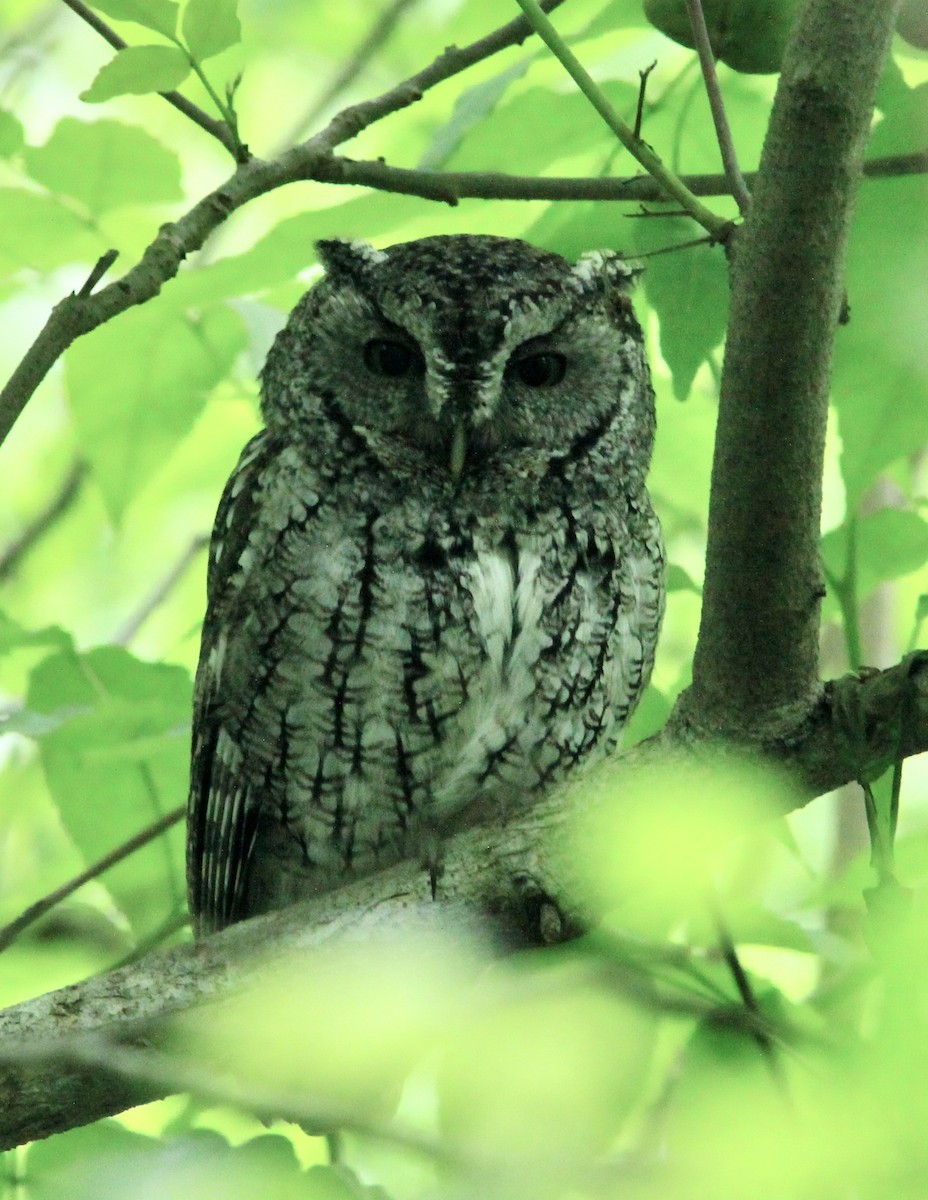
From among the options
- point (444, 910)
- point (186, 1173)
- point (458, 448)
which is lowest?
point (186, 1173)

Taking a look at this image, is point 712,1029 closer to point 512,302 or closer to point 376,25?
point 512,302

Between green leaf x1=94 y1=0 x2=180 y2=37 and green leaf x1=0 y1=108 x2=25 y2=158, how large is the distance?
0.28m

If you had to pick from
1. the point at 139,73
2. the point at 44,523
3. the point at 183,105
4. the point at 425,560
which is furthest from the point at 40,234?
the point at 44,523

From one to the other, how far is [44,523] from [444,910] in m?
2.30

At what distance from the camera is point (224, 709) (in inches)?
97.3

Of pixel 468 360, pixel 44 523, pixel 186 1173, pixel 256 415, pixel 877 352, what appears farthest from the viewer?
pixel 44 523

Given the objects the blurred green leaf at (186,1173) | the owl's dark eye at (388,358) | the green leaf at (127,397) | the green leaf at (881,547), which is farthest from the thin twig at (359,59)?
the blurred green leaf at (186,1173)

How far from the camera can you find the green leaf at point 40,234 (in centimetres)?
196

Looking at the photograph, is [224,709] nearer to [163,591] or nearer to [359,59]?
[163,591]

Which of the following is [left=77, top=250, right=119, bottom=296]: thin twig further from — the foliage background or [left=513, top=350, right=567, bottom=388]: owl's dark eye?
[left=513, top=350, right=567, bottom=388]: owl's dark eye

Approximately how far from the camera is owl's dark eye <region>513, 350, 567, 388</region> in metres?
2.42

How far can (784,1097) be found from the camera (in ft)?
2.22

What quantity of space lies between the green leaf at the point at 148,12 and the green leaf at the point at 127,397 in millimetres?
513

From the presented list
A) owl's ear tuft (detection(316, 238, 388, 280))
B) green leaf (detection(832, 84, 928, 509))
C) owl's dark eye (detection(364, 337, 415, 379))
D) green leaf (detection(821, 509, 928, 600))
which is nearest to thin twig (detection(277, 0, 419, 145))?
owl's ear tuft (detection(316, 238, 388, 280))
